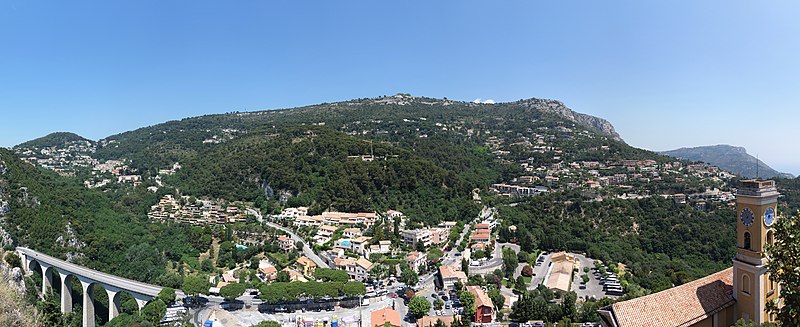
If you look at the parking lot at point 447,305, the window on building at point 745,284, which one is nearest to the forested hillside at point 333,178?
the parking lot at point 447,305

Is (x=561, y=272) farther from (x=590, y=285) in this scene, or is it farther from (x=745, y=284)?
(x=745, y=284)

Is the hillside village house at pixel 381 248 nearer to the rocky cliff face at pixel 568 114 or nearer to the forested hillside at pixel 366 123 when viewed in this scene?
the forested hillside at pixel 366 123

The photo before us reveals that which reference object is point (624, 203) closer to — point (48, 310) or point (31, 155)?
point (48, 310)

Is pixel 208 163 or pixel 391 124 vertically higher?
pixel 391 124

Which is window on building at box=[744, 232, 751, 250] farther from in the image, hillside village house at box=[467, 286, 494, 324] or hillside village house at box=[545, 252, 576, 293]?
hillside village house at box=[545, 252, 576, 293]

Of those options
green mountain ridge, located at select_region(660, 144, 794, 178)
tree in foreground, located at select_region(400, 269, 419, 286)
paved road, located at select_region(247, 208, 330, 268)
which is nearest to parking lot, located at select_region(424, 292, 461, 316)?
tree in foreground, located at select_region(400, 269, 419, 286)

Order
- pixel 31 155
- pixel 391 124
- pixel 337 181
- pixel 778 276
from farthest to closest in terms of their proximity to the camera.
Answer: pixel 31 155, pixel 391 124, pixel 337 181, pixel 778 276

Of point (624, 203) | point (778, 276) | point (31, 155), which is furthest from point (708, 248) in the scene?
point (31, 155)
